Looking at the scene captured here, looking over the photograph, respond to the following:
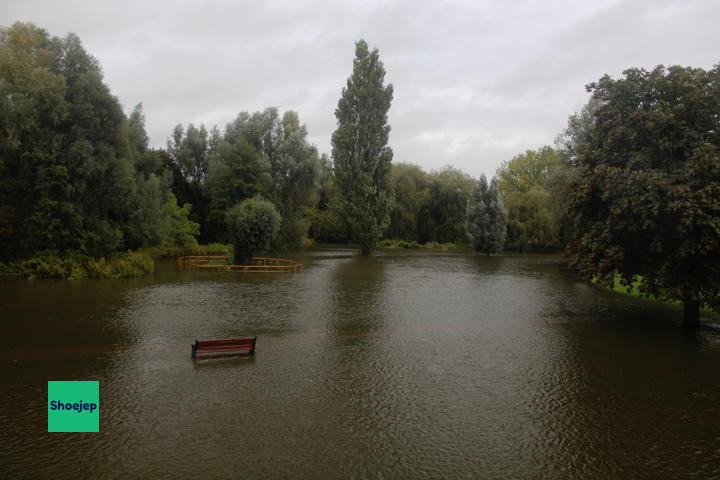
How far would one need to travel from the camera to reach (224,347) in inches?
461

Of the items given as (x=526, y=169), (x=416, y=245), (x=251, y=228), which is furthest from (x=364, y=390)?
(x=526, y=169)

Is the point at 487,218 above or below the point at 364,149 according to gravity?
below

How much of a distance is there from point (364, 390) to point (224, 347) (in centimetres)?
425

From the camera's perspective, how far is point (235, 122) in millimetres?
50938

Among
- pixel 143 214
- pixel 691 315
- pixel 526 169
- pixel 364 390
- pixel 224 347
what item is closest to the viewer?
pixel 364 390

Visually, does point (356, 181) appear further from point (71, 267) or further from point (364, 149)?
point (71, 267)

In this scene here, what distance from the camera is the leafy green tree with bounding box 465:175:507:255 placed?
4991cm

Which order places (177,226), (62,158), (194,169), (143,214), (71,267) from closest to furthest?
(71,267), (62,158), (143,214), (177,226), (194,169)

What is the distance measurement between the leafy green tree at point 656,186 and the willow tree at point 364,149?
96.8 feet

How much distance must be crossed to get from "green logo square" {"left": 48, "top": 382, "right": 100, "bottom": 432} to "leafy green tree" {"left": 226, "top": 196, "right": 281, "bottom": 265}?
23.4 m

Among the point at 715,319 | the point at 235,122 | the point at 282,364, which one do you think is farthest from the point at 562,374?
the point at 235,122

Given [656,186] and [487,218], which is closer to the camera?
[656,186]

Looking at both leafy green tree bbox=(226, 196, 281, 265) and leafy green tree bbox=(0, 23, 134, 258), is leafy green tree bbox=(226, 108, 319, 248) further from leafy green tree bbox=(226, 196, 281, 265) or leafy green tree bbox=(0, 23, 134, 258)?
leafy green tree bbox=(0, 23, 134, 258)

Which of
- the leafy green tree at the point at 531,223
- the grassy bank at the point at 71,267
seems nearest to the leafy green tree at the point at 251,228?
the grassy bank at the point at 71,267
